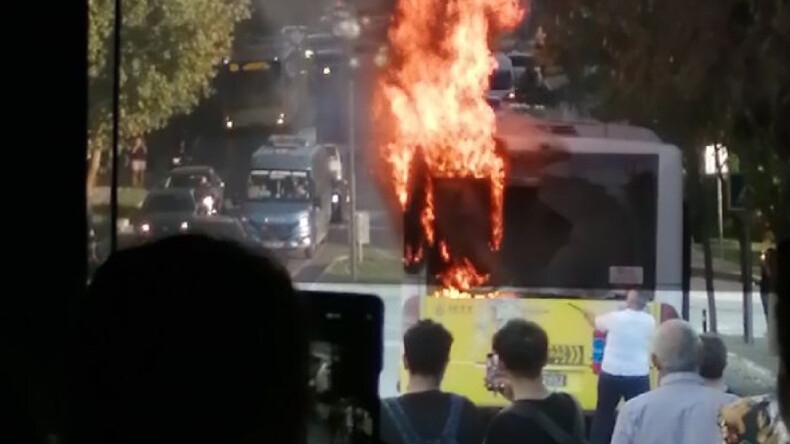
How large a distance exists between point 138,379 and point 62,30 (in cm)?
126

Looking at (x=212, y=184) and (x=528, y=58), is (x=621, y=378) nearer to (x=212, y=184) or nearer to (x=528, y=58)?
(x=528, y=58)

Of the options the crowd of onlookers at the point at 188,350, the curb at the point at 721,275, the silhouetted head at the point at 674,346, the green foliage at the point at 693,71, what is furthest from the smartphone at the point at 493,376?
the crowd of onlookers at the point at 188,350

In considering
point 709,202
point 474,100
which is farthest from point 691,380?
point 474,100

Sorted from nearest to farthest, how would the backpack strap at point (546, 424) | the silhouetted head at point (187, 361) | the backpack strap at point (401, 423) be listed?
the silhouetted head at point (187, 361) < the backpack strap at point (401, 423) < the backpack strap at point (546, 424)

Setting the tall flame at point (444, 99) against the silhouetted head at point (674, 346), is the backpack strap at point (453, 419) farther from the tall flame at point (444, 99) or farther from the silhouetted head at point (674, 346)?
the silhouetted head at point (674, 346)

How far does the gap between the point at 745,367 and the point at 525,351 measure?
13.7 inches

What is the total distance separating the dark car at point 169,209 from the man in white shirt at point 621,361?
686 millimetres

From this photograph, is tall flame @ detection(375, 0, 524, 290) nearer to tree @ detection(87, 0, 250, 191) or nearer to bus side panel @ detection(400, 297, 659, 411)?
bus side panel @ detection(400, 297, 659, 411)

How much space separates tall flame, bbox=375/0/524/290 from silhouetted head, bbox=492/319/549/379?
0.41 feet

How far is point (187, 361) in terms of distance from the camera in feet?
2.42

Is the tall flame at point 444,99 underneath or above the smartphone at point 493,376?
above

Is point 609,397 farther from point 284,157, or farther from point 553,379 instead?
point 284,157

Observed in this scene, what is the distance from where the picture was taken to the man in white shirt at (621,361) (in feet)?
6.79

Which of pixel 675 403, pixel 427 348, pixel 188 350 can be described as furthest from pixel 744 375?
pixel 188 350
